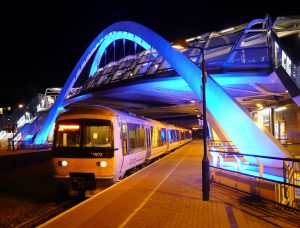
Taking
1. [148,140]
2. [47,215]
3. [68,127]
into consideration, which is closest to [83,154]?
[68,127]

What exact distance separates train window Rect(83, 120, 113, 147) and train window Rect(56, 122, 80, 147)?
0.93ft

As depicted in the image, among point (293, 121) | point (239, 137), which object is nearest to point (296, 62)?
point (239, 137)

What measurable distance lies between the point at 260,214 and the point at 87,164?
19.7ft

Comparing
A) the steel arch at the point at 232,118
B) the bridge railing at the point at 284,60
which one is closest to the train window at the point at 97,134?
the steel arch at the point at 232,118

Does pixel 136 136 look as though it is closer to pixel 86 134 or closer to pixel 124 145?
pixel 124 145

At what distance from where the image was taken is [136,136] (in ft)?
55.2

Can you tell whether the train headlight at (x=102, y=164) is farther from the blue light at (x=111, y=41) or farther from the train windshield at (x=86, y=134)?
the blue light at (x=111, y=41)

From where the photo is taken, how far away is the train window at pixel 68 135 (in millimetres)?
12422

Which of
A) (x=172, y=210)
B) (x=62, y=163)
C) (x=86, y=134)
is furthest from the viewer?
(x=86, y=134)

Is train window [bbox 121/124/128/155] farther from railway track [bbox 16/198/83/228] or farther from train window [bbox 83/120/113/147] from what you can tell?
railway track [bbox 16/198/83/228]

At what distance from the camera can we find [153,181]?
44.2 feet

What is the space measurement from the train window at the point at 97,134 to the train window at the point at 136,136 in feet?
8.05

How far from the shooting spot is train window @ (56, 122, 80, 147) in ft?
40.8

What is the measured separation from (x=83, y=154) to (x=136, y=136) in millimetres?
4972
